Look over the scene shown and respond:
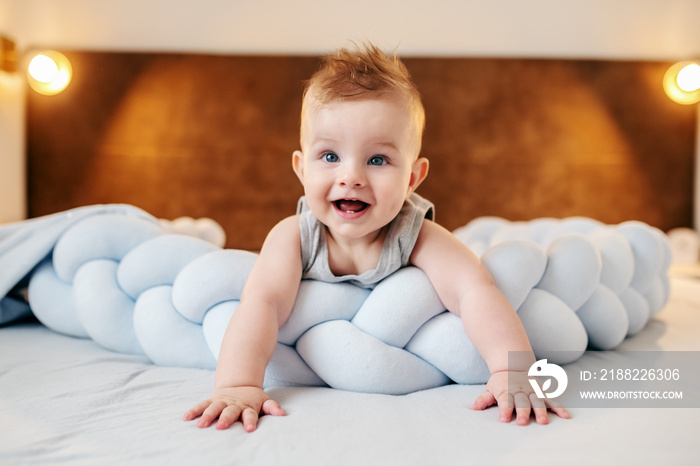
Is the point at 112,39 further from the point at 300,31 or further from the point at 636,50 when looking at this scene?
the point at 636,50

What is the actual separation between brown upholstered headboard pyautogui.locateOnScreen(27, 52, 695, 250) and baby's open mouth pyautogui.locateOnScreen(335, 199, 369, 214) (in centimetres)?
191

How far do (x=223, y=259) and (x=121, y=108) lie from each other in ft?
7.18

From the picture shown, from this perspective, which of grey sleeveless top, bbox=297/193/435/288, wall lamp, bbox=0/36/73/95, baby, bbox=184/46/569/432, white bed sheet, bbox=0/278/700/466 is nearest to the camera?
white bed sheet, bbox=0/278/700/466

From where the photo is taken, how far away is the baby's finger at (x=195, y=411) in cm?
58

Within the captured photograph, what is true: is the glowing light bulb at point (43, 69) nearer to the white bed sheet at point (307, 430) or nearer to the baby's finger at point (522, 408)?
the white bed sheet at point (307, 430)

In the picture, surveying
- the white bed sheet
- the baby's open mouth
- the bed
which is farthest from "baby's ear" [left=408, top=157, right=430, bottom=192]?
the bed

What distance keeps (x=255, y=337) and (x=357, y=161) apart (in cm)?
28

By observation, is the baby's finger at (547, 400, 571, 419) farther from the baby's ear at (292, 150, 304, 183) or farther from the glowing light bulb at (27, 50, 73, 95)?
the glowing light bulb at (27, 50, 73, 95)

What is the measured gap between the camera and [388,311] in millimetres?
741

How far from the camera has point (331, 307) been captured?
2.52 ft

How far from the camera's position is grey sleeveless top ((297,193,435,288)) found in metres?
0.81

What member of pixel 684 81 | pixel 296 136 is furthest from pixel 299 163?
pixel 684 81

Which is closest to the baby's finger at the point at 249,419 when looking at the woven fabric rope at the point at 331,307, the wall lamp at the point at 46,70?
the woven fabric rope at the point at 331,307

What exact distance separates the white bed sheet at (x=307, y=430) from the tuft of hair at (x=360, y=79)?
42 centimetres
